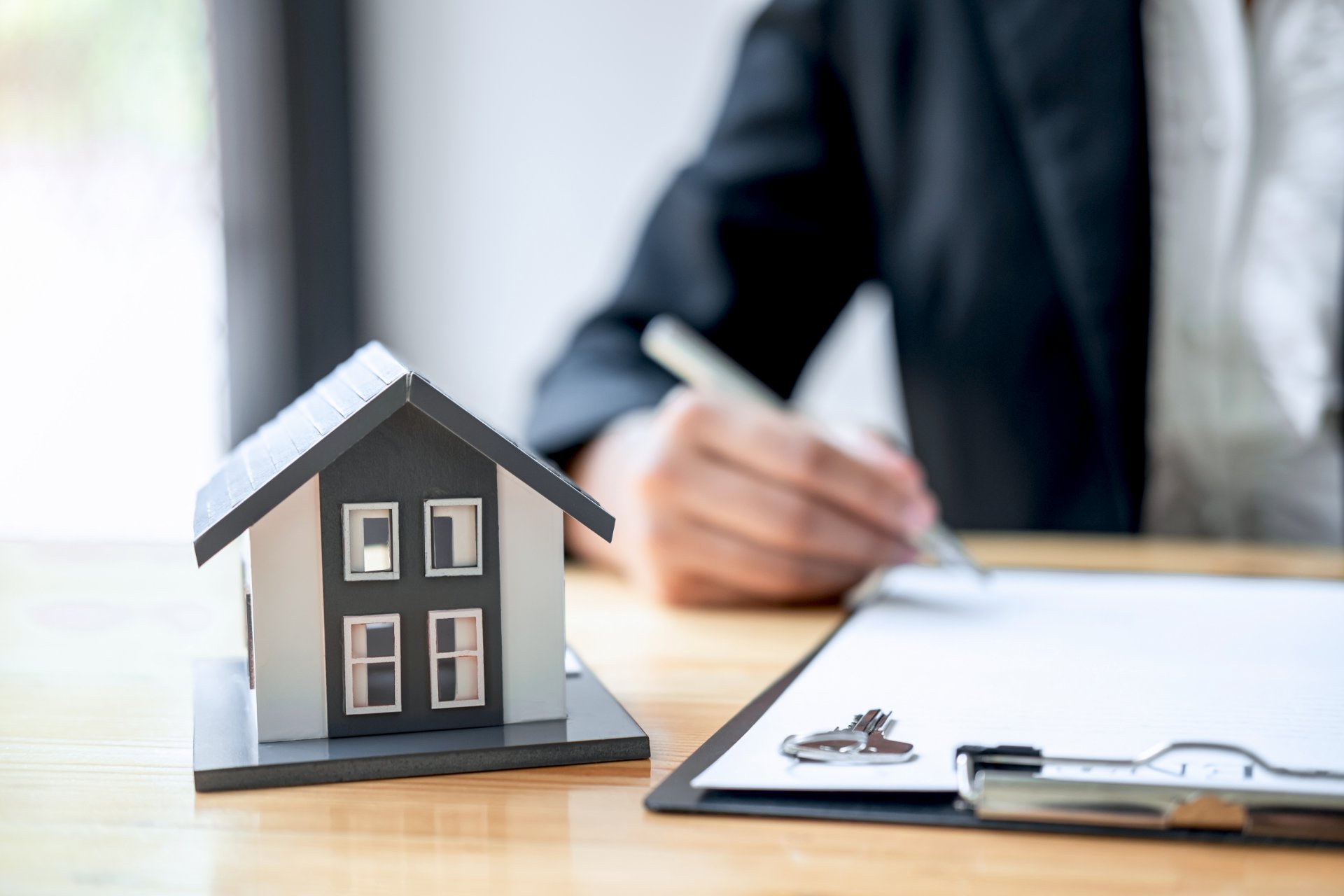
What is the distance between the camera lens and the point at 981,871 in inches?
12.0

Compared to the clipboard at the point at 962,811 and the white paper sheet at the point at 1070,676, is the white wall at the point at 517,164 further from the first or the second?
the clipboard at the point at 962,811

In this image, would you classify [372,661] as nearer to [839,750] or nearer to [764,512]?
[839,750]

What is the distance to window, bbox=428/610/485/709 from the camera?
0.41 meters

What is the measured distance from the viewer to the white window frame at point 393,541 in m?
0.40

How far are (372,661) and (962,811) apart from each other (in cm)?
22

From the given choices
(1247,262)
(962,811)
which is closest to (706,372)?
(962,811)

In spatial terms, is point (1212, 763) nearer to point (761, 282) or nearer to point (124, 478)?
point (761, 282)

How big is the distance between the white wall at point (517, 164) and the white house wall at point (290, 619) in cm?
163

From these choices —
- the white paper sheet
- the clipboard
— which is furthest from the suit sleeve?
the clipboard

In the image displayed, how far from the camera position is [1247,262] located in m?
1.09

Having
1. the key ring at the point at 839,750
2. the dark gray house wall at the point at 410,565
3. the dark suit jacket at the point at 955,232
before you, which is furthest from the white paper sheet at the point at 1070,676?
the dark suit jacket at the point at 955,232

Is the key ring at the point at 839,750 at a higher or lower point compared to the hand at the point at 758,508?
lower

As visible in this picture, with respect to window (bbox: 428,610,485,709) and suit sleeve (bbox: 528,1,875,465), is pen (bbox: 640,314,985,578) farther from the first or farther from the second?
window (bbox: 428,610,485,709)

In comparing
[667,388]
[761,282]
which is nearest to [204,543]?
[667,388]
